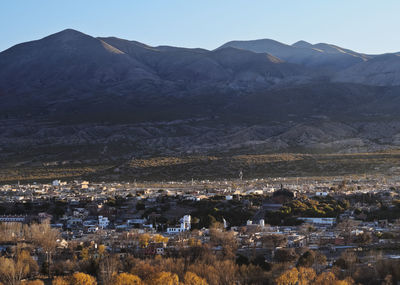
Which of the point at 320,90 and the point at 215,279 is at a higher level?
the point at 320,90

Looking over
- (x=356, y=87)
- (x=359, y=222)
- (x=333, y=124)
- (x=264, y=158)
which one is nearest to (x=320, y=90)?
(x=356, y=87)

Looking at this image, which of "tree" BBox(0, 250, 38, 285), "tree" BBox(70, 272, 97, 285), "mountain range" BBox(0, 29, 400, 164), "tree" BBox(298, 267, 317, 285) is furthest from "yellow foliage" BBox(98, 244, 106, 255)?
"mountain range" BBox(0, 29, 400, 164)

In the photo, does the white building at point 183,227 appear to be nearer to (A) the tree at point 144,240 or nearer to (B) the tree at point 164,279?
(A) the tree at point 144,240

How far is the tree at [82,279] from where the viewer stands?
26.0 metres

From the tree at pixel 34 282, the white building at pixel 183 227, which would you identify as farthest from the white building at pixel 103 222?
the tree at pixel 34 282

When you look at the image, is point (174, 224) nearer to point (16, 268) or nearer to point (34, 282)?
point (16, 268)

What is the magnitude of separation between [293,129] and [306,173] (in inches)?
1859

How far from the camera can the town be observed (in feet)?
89.8

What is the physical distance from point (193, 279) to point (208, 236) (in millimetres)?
9565

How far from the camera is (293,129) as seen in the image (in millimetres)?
124250

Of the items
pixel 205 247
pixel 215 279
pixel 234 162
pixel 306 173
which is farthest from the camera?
pixel 234 162

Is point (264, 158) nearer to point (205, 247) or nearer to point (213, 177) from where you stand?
point (213, 177)

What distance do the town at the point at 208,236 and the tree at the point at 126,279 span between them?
145 mm

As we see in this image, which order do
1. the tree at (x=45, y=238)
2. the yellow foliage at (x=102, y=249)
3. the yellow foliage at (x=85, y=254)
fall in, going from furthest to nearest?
the tree at (x=45, y=238) < the yellow foliage at (x=102, y=249) < the yellow foliage at (x=85, y=254)
